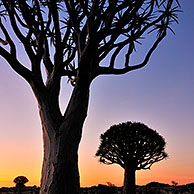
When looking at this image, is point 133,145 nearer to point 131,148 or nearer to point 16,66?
point 131,148

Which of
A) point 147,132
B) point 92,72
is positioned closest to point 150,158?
point 147,132

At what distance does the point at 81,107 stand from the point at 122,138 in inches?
481

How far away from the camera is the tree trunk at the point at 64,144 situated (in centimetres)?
539

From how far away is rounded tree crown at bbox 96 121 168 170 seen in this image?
17.3 metres

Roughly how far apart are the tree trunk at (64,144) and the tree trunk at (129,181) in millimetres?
12188

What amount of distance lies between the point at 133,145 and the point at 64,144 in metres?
→ 12.4

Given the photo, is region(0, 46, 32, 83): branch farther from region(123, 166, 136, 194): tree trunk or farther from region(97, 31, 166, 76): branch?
region(123, 166, 136, 194): tree trunk

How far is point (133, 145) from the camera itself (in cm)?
1742

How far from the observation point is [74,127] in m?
5.72

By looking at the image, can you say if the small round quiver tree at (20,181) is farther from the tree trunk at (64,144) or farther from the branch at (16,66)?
the branch at (16,66)

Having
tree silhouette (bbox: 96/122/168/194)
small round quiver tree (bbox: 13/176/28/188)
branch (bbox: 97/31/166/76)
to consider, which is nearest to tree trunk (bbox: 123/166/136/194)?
tree silhouette (bbox: 96/122/168/194)

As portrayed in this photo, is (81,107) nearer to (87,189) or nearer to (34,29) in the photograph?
(34,29)

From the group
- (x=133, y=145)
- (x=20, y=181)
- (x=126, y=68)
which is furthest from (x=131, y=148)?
(x=126, y=68)

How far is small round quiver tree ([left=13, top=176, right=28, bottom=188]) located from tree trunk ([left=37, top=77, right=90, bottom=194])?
44.9ft
